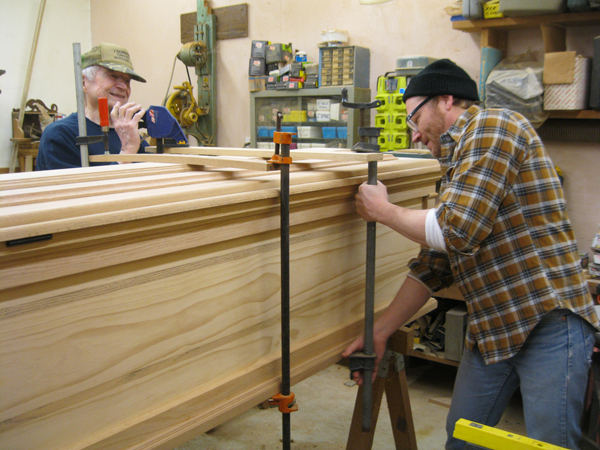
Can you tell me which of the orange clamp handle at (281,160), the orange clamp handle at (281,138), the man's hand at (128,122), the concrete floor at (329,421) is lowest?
the concrete floor at (329,421)

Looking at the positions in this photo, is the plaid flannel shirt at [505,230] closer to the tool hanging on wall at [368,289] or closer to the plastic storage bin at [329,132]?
the tool hanging on wall at [368,289]

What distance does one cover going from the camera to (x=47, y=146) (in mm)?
2578

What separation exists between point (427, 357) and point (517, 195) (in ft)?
7.13

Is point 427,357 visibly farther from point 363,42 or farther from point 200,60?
point 200,60

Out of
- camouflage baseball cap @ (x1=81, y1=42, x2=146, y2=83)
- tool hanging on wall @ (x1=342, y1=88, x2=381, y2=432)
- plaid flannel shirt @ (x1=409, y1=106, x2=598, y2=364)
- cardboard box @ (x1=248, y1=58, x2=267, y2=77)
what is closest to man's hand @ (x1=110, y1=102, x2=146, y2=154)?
camouflage baseball cap @ (x1=81, y1=42, x2=146, y2=83)

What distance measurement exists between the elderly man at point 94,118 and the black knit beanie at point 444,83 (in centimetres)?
130

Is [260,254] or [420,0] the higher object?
[420,0]

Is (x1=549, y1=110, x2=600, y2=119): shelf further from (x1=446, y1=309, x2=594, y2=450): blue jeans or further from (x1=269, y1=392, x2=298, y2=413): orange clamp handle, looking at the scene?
(x1=269, y1=392, x2=298, y2=413): orange clamp handle

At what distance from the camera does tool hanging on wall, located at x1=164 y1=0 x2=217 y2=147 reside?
554 centimetres

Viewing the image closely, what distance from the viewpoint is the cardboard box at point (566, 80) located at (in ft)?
10.2

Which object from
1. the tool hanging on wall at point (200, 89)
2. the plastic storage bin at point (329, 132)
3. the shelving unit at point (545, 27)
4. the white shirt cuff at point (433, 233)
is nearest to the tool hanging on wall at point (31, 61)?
the tool hanging on wall at point (200, 89)

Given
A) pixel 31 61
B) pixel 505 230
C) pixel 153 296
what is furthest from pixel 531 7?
pixel 31 61

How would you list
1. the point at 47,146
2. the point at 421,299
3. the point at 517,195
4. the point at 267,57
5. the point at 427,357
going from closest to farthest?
the point at 517,195 < the point at 421,299 < the point at 47,146 < the point at 427,357 < the point at 267,57

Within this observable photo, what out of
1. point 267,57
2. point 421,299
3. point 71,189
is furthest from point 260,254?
point 267,57
